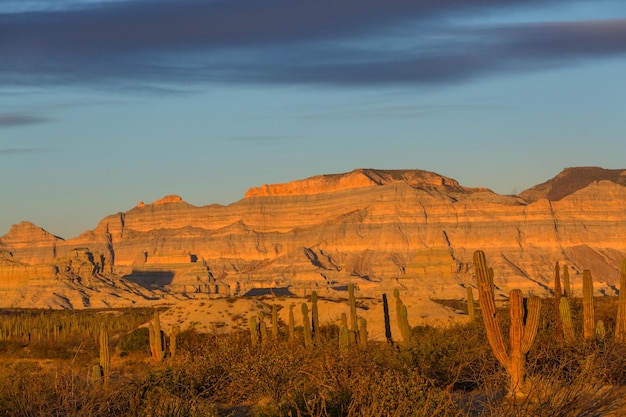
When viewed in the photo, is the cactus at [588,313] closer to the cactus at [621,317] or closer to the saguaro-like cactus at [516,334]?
the cactus at [621,317]

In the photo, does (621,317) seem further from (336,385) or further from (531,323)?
(336,385)

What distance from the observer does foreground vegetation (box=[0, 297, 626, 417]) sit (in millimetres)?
15430

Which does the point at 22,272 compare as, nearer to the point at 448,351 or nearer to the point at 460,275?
the point at 460,275

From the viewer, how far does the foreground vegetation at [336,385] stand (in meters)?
15.4

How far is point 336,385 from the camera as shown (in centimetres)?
1662

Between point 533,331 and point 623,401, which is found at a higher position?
point 533,331

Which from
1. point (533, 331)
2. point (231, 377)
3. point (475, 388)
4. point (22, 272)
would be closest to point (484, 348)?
point (475, 388)

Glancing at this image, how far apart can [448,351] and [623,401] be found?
6.13 meters

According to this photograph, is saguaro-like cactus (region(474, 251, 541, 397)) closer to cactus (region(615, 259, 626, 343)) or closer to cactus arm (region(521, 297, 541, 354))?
cactus arm (region(521, 297, 541, 354))

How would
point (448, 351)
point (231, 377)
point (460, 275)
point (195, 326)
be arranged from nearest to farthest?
point (231, 377) → point (448, 351) → point (195, 326) → point (460, 275)

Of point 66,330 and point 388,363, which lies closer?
point 388,363

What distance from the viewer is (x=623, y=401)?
1827cm

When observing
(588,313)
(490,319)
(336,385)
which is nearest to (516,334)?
(490,319)

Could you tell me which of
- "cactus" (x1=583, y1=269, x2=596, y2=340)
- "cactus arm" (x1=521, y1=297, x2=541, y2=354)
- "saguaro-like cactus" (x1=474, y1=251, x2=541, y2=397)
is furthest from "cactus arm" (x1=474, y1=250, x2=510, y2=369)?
"cactus" (x1=583, y1=269, x2=596, y2=340)
